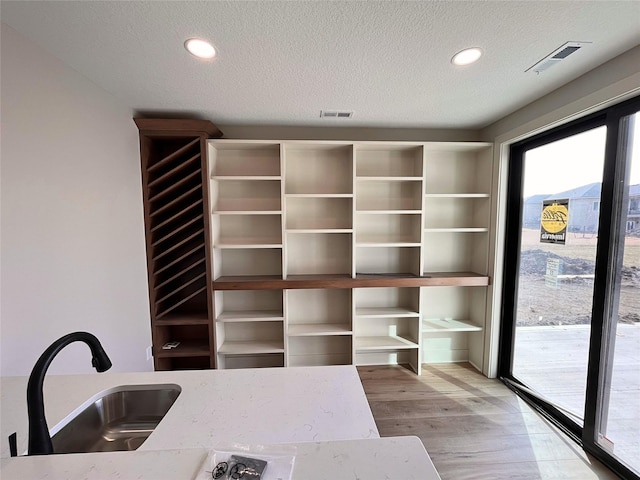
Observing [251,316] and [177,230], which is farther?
[251,316]

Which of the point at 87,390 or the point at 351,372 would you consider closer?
the point at 87,390

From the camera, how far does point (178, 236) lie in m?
2.67

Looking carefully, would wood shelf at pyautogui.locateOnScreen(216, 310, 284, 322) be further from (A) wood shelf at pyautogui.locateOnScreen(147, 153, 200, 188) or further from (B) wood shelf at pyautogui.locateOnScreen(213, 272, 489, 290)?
(A) wood shelf at pyautogui.locateOnScreen(147, 153, 200, 188)

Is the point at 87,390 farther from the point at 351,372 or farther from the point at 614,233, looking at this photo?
the point at 614,233

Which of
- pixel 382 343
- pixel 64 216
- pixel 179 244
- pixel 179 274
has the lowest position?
pixel 382 343

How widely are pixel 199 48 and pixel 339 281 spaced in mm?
1958

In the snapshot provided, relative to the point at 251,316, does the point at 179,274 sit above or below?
above

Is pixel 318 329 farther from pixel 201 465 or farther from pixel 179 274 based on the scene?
pixel 201 465

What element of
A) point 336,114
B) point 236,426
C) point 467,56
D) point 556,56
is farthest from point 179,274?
point 556,56

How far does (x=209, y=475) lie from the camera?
67 centimetres

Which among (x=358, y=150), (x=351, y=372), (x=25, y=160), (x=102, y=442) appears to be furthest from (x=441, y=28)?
(x=102, y=442)

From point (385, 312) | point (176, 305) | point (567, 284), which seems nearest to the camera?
point (567, 284)

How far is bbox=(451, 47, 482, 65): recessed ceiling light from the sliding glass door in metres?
0.94

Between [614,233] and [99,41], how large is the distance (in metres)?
3.13
